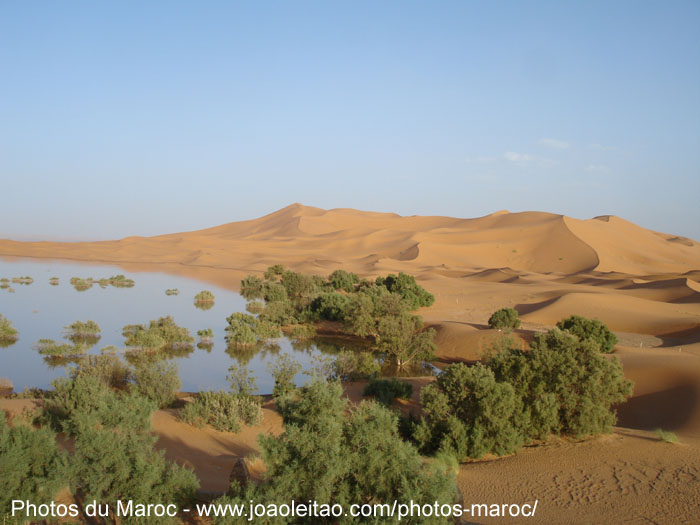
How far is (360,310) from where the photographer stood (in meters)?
22.9

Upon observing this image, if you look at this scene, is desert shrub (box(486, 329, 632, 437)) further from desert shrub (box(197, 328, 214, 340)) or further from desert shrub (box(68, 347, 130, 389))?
desert shrub (box(197, 328, 214, 340))

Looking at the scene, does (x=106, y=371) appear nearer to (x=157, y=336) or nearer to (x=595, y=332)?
(x=157, y=336)

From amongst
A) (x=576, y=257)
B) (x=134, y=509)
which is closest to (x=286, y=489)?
(x=134, y=509)

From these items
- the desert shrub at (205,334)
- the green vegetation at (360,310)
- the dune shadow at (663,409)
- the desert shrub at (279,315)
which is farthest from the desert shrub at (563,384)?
the desert shrub at (279,315)

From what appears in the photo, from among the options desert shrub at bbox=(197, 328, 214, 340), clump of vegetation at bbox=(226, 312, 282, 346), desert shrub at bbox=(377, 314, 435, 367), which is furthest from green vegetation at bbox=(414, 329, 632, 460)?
desert shrub at bbox=(197, 328, 214, 340)

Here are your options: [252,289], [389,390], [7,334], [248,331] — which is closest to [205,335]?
[248,331]

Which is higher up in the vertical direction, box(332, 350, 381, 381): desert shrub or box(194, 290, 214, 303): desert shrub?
box(194, 290, 214, 303): desert shrub

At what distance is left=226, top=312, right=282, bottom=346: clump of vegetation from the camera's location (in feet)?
69.5

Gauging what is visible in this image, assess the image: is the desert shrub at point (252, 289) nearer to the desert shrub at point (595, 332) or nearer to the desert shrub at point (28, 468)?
the desert shrub at point (595, 332)

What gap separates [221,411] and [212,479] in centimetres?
338

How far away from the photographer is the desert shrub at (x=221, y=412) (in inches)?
416

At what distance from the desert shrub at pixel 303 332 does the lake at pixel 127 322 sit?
562 mm

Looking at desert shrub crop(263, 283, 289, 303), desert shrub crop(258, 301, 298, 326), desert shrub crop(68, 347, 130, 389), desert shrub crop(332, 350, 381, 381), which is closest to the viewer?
desert shrub crop(68, 347, 130, 389)

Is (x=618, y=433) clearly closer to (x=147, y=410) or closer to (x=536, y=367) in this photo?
(x=536, y=367)
